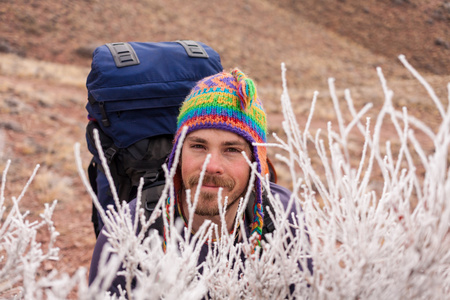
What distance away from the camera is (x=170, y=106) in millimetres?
2877

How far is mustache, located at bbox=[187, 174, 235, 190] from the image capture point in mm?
2268

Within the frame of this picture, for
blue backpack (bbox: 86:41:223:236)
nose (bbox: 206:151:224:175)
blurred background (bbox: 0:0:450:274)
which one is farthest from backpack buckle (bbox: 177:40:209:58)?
blurred background (bbox: 0:0:450:274)

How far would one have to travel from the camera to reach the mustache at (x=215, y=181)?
7.44ft

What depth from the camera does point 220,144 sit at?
234 centimetres

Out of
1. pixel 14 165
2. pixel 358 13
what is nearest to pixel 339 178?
pixel 14 165

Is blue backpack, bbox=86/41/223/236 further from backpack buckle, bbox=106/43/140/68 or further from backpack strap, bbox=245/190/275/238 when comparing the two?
backpack strap, bbox=245/190/275/238

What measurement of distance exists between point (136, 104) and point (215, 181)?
0.97 meters

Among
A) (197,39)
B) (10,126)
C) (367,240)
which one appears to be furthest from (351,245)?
(197,39)

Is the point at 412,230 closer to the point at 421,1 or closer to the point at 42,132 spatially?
the point at 42,132

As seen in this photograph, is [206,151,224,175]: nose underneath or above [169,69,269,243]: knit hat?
underneath

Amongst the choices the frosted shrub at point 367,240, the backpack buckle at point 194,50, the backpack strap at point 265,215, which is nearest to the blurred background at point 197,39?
the backpack buckle at point 194,50

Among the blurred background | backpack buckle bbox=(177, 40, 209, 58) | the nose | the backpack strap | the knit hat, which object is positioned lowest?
the blurred background

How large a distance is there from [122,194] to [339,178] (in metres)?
2.09

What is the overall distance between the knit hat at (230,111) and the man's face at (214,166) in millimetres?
57
